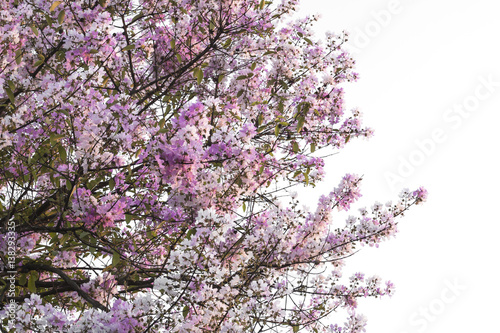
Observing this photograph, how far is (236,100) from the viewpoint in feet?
16.3

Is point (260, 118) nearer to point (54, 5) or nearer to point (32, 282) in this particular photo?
point (54, 5)

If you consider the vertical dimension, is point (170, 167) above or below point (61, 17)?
below

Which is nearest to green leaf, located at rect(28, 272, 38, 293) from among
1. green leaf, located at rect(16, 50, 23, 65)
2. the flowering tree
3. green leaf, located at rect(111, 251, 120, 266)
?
the flowering tree

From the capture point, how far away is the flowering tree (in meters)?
3.44

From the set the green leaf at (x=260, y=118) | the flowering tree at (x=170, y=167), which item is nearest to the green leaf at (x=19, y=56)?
the flowering tree at (x=170, y=167)

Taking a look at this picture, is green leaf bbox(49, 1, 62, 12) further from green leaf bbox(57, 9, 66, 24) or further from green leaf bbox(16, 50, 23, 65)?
green leaf bbox(16, 50, 23, 65)

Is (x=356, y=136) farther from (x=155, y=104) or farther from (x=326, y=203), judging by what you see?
(x=155, y=104)

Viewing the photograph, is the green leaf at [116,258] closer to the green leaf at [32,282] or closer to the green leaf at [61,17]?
the green leaf at [32,282]

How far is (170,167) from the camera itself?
3.60 m

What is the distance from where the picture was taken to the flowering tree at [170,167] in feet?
11.3

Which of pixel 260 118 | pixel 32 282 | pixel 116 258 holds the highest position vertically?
pixel 260 118

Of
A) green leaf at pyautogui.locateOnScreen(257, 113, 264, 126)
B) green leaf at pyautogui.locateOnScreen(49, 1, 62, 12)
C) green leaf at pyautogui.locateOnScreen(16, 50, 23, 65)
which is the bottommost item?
green leaf at pyautogui.locateOnScreen(257, 113, 264, 126)

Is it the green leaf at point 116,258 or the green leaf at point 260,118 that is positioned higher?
the green leaf at point 260,118

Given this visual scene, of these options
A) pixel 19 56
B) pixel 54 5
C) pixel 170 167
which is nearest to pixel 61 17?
pixel 54 5
